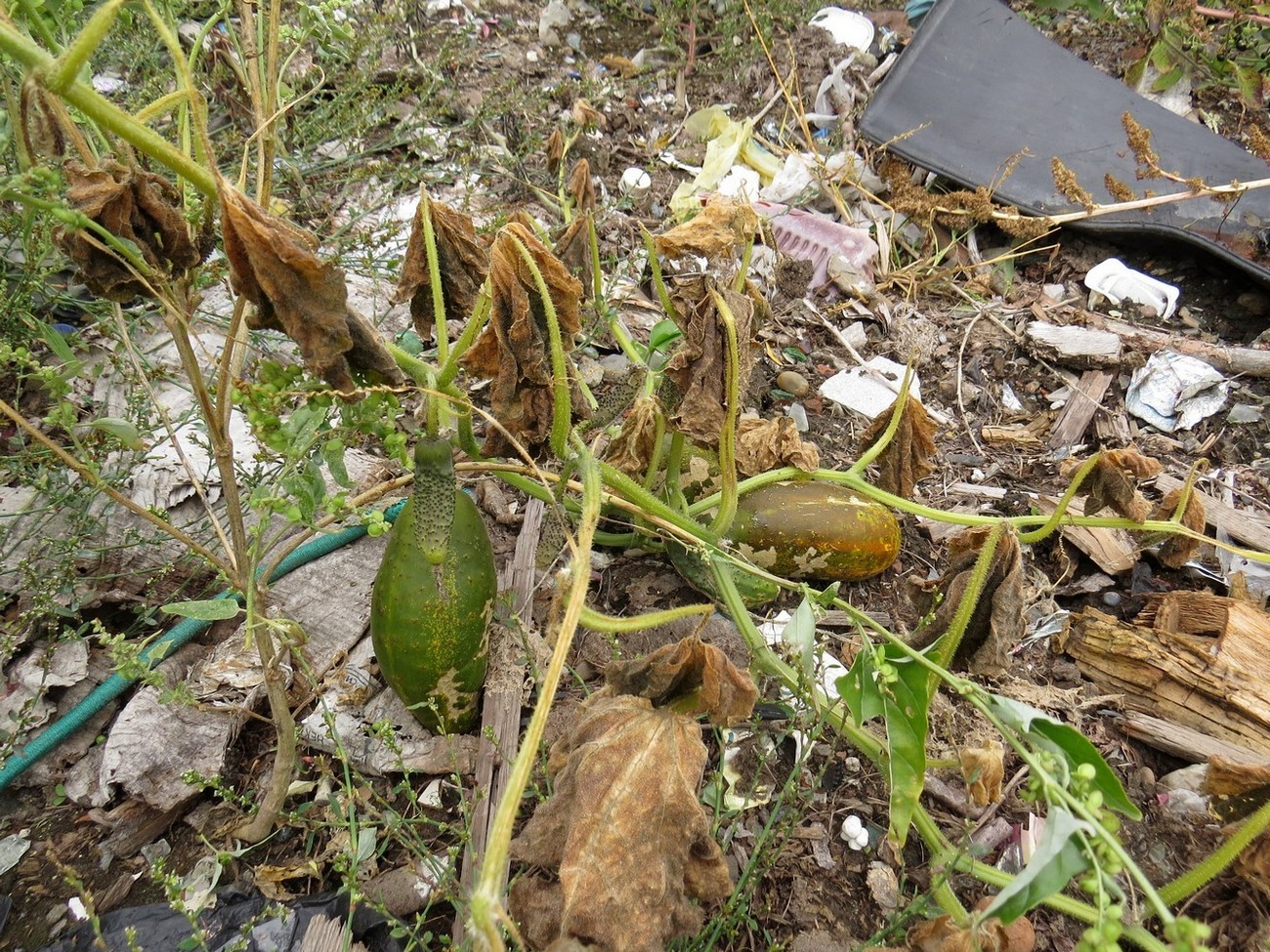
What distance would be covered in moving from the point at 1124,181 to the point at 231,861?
145 inches

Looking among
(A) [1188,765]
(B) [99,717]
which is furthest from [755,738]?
(B) [99,717]

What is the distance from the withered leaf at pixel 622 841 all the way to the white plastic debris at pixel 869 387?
1644 millimetres

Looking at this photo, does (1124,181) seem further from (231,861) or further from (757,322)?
(231,861)

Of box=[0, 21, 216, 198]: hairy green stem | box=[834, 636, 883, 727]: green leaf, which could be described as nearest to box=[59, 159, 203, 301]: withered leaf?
box=[0, 21, 216, 198]: hairy green stem

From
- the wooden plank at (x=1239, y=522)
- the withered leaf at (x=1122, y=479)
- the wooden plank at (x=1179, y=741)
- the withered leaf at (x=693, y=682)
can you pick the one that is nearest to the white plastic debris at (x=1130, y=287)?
the wooden plank at (x=1239, y=522)

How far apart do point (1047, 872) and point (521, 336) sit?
1.11 metres

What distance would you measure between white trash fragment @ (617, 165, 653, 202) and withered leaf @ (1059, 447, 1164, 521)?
210 cm

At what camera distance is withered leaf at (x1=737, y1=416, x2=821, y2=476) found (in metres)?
2.08

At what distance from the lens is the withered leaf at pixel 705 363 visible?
5.37ft

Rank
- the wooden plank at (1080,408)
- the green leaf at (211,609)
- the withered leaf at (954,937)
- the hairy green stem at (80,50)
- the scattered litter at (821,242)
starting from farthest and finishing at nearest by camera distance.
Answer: the scattered litter at (821,242) → the wooden plank at (1080,408) → the green leaf at (211,609) → the withered leaf at (954,937) → the hairy green stem at (80,50)

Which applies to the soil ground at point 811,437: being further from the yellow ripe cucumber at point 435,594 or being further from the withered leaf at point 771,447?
the withered leaf at point 771,447

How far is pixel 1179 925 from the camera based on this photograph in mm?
835

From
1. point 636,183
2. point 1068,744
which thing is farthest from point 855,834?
point 636,183

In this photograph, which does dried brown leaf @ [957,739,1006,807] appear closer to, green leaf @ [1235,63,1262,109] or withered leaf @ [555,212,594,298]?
withered leaf @ [555,212,594,298]
